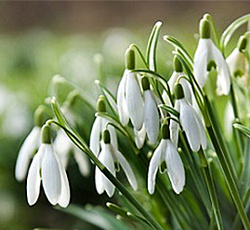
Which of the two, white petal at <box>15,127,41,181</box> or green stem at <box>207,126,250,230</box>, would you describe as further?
white petal at <box>15,127,41,181</box>

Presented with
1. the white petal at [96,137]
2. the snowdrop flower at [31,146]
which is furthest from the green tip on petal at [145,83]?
the snowdrop flower at [31,146]

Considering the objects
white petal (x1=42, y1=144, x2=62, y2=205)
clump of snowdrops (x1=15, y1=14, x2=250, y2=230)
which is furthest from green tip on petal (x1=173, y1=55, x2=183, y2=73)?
white petal (x1=42, y1=144, x2=62, y2=205)

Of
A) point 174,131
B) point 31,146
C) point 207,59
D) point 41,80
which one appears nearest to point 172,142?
point 174,131

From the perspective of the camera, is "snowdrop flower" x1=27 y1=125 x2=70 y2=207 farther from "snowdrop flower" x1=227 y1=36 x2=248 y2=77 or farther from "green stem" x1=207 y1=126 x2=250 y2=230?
"snowdrop flower" x1=227 y1=36 x2=248 y2=77

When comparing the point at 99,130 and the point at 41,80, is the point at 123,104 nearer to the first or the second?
the point at 99,130

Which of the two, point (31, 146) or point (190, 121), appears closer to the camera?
point (190, 121)

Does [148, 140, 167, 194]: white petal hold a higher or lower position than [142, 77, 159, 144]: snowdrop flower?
lower

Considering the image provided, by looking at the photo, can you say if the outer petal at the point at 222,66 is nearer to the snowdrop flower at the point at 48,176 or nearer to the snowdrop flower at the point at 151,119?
the snowdrop flower at the point at 151,119
